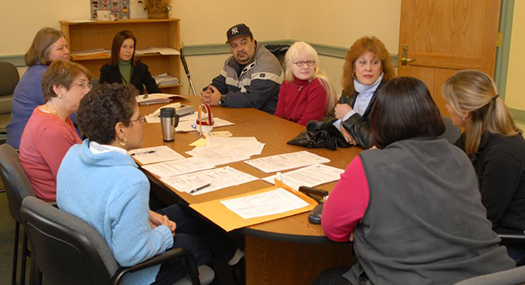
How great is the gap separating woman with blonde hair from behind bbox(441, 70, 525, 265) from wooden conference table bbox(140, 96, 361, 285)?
22.9 inches

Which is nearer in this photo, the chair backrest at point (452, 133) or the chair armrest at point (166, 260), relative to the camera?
the chair armrest at point (166, 260)

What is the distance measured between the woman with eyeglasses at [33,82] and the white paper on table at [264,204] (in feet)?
5.81

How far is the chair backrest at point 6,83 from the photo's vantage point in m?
5.03

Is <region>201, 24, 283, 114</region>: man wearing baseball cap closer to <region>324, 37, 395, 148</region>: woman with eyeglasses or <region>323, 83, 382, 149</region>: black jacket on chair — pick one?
<region>324, 37, 395, 148</region>: woman with eyeglasses

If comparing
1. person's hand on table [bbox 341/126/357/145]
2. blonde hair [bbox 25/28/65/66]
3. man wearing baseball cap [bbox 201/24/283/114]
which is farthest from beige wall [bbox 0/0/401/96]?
person's hand on table [bbox 341/126/357/145]

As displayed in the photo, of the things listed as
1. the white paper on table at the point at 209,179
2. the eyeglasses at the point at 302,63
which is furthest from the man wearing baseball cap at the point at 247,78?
the white paper on table at the point at 209,179

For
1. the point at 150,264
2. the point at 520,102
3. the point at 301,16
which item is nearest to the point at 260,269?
the point at 150,264

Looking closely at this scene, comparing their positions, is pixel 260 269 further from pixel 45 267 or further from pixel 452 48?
pixel 452 48

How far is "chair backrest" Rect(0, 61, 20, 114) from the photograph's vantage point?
Answer: 5.03 meters

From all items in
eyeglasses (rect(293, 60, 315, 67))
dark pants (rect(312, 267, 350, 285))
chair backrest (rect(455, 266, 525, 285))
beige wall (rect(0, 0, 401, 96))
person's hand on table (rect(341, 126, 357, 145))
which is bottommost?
dark pants (rect(312, 267, 350, 285))

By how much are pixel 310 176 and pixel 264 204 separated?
37 cm

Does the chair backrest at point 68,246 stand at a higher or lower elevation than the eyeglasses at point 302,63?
lower

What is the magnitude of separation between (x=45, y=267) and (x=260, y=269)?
87 cm

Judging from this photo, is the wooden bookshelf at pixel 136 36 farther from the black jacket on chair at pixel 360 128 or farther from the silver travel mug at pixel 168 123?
the black jacket on chair at pixel 360 128
